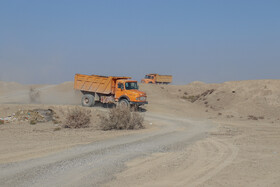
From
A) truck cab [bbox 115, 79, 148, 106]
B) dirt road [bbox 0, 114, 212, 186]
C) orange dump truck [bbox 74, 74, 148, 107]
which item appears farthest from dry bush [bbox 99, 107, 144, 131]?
truck cab [bbox 115, 79, 148, 106]

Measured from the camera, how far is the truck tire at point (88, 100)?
31.0m

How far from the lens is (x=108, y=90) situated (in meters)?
30.0

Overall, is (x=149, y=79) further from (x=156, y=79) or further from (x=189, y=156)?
(x=189, y=156)

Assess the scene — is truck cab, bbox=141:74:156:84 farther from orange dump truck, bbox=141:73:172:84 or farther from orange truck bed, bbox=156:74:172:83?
orange truck bed, bbox=156:74:172:83

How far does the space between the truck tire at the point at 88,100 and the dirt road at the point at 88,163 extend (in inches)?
595

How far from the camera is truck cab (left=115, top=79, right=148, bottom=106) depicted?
2888 cm

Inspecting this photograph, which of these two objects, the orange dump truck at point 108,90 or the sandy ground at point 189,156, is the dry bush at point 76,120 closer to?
the sandy ground at point 189,156

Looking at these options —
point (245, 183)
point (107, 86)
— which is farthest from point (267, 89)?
point (245, 183)

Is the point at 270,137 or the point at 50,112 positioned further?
the point at 50,112

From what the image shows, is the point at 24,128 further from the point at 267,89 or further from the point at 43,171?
the point at 267,89

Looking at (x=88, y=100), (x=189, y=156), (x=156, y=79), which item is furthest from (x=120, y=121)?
(x=156, y=79)

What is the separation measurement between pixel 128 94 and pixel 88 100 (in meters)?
4.27

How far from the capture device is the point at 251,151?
43.3ft

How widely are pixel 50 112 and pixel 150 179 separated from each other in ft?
58.7
